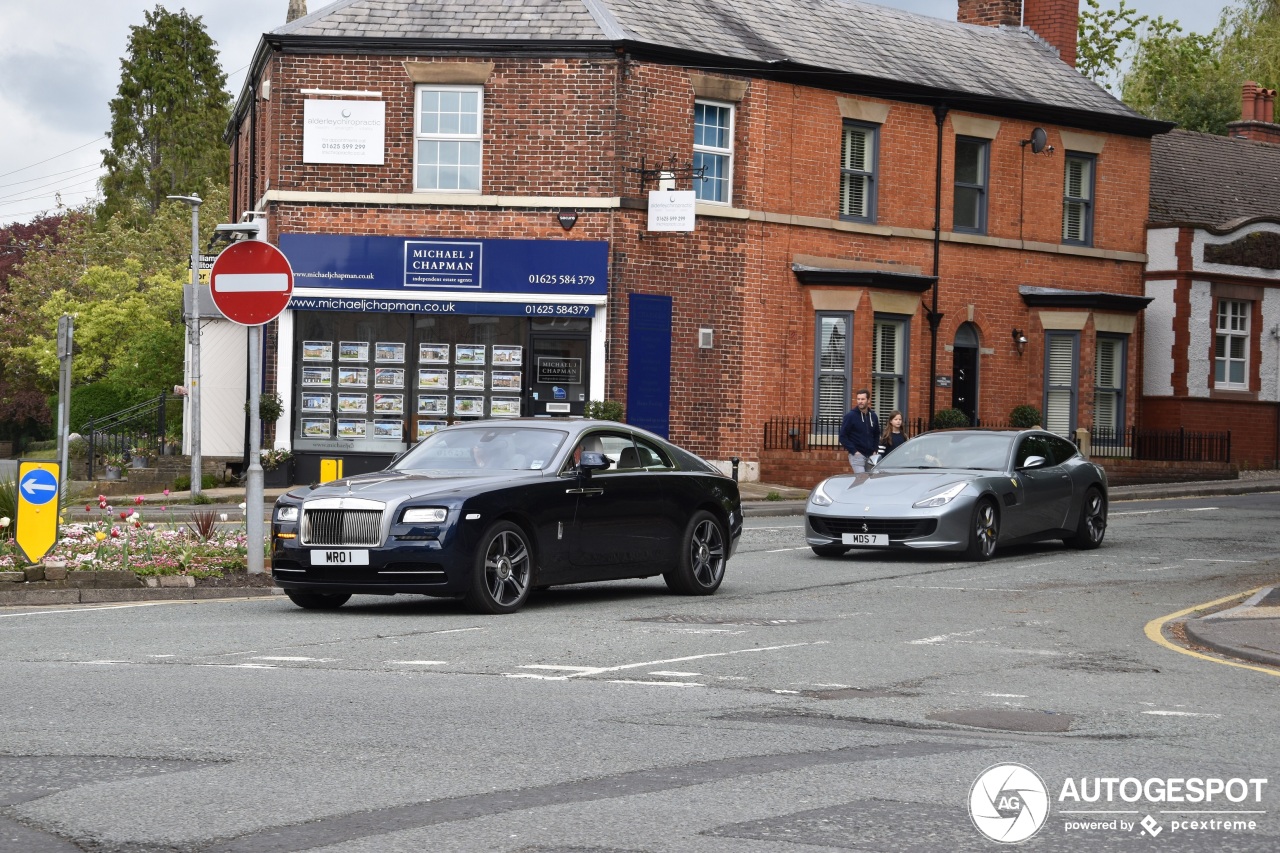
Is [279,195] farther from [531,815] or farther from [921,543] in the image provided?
[531,815]

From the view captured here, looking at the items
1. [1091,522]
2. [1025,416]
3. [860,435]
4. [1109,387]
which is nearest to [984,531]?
[1091,522]

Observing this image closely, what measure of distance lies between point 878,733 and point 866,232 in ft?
81.4

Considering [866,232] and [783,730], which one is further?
[866,232]

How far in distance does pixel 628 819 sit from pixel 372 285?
78.9 feet

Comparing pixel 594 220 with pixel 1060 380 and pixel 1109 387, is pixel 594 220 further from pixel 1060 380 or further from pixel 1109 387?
pixel 1109 387

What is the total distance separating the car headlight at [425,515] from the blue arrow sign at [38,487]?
385 centimetres

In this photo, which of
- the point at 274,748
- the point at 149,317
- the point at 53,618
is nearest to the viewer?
the point at 274,748

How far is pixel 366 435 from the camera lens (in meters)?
29.8

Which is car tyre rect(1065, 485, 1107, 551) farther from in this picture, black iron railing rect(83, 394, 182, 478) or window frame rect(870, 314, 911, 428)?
black iron railing rect(83, 394, 182, 478)

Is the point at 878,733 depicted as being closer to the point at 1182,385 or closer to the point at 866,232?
the point at 866,232

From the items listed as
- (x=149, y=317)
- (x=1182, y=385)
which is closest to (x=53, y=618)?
(x=1182, y=385)

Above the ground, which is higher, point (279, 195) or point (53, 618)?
point (279, 195)

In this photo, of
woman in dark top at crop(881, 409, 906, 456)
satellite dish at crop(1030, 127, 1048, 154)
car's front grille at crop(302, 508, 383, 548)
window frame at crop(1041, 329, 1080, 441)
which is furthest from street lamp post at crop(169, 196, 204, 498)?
window frame at crop(1041, 329, 1080, 441)

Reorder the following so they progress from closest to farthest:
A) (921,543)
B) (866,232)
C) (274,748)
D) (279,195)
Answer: (274,748) < (921,543) < (279,195) < (866,232)
